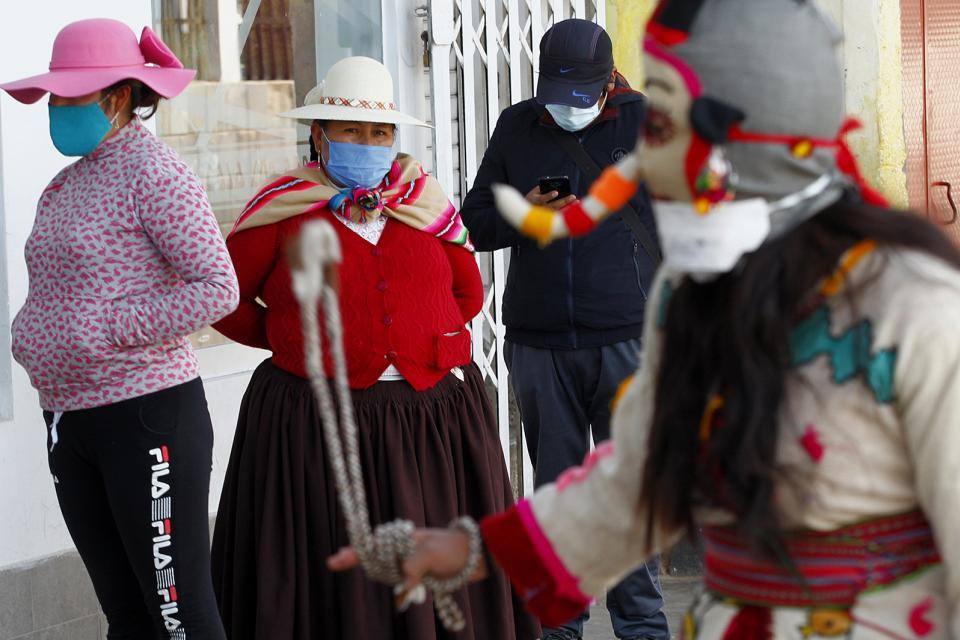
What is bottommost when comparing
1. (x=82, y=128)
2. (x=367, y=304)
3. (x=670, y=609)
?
(x=670, y=609)

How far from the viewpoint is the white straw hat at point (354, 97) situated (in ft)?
13.7

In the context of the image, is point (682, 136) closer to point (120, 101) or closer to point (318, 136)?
point (120, 101)

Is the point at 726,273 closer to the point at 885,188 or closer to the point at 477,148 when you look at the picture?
the point at 477,148

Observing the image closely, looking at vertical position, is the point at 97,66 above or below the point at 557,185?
above

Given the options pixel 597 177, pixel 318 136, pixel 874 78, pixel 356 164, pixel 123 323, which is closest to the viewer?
pixel 123 323

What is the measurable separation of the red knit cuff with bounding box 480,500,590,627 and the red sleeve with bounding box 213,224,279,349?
2.12 metres

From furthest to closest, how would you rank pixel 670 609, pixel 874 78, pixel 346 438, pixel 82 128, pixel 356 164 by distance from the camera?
pixel 874 78, pixel 670 609, pixel 356 164, pixel 82 128, pixel 346 438

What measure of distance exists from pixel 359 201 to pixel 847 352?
2.54 m

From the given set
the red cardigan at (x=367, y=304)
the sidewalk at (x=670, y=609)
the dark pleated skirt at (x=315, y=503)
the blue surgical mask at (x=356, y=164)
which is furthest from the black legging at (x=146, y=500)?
the sidewalk at (x=670, y=609)

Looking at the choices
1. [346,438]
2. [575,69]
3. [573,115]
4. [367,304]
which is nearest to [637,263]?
[573,115]

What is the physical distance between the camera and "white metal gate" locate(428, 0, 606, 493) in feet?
19.8

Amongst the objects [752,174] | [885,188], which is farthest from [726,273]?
[885,188]

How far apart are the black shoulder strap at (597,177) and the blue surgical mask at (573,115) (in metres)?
0.03

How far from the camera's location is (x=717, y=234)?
171 cm
